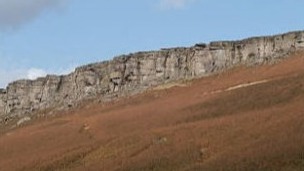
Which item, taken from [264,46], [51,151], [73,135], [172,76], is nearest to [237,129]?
[51,151]

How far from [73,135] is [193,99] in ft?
45.0

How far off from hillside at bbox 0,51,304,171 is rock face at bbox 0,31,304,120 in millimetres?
23679

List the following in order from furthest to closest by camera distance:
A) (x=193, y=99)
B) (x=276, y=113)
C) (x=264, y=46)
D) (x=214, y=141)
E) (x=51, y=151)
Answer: (x=264, y=46)
(x=193, y=99)
(x=51, y=151)
(x=276, y=113)
(x=214, y=141)

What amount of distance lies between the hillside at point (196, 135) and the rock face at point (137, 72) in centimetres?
2368

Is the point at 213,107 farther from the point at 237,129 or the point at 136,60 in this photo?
the point at 136,60

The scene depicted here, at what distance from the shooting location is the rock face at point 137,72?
11531 centimetres

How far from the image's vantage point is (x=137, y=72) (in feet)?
443

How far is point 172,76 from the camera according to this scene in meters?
129

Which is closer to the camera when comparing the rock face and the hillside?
the hillside

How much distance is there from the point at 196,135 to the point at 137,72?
85184mm

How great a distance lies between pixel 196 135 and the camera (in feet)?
165

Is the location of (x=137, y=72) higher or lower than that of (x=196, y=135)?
higher

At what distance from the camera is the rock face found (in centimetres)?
11531

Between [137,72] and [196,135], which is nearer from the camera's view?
[196,135]
